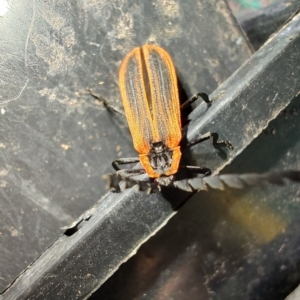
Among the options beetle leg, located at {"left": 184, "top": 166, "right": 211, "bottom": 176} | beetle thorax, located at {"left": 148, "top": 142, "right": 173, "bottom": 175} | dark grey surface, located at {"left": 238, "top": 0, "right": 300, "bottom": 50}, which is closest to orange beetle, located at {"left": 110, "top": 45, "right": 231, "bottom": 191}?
beetle thorax, located at {"left": 148, "top": 142, "right": 173, "bottom": 175}

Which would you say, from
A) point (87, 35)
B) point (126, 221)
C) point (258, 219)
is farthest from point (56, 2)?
point (258, 219)

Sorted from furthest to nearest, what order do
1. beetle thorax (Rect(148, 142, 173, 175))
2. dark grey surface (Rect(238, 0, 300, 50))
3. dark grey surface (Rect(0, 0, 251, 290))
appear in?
dark grey surface (Rect(238, 0, 300, 50))
dark grey surface (Rect(0, 0, 251, 290))
beetle thorax (Rect(148, 142, 173, 175))

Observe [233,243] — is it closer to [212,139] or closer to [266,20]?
[212,139]

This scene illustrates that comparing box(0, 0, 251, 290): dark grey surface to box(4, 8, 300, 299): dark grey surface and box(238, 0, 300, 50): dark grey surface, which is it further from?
box(4, 8, 300, 299): dark grey surface

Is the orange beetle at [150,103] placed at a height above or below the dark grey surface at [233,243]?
above

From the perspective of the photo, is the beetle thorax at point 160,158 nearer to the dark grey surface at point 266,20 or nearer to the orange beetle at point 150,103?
the orange beetle at point 150,103

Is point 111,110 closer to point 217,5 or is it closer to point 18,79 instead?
point 18,79

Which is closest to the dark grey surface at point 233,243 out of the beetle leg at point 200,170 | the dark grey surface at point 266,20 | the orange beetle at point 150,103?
the beetle leg at point 200,170
